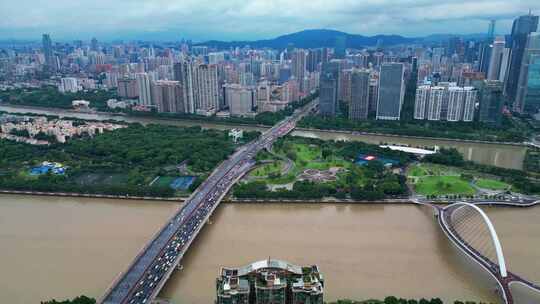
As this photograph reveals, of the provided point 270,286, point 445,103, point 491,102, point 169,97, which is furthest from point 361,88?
point 270,286

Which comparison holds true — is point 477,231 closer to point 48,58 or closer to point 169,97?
point 169,97

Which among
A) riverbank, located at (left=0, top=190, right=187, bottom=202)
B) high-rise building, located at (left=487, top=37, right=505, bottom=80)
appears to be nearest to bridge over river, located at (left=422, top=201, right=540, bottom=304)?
riverbank, located at (left=0, top=190, right=187, bottom=202)

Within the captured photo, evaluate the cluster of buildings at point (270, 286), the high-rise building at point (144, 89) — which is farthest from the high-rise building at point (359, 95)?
the cluster of buildings at point (270, 286)

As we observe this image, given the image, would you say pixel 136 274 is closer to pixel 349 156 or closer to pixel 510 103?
pixel 349 156

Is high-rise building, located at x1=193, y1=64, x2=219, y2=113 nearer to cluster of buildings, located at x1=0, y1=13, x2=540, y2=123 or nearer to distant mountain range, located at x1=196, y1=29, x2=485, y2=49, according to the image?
cluster of buildings, located at x1=0, y1=13, x2=540, y2=123

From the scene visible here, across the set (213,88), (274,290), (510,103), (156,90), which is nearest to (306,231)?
(274,290)

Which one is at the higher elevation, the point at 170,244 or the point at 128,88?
the point at 128,88
